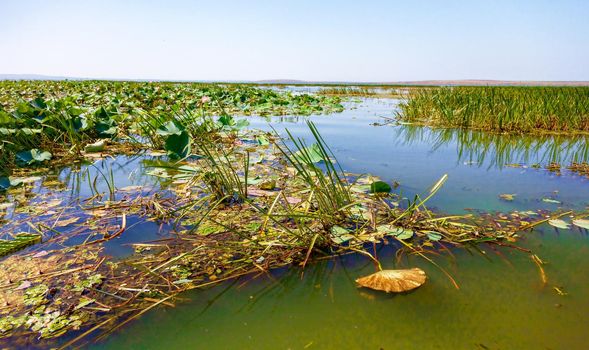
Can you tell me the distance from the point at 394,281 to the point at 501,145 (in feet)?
12.8

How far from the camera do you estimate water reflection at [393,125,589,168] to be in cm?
356

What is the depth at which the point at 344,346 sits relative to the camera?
1.04 m

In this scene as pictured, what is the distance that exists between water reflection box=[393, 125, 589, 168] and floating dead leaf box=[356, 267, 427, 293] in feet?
8.26

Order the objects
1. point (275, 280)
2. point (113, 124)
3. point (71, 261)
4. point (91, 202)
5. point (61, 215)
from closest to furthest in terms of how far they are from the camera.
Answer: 1. point (275, 280)
2. point (71, 261)
3. point (61, 215)
4. point (91, 202)
5. point (113, 124)

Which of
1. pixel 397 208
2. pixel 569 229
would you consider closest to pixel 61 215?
pixel 397 208

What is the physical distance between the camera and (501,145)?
4328 millimetres

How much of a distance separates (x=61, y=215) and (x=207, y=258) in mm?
1100

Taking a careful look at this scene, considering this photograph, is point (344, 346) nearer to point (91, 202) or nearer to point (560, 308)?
point (560, 308)

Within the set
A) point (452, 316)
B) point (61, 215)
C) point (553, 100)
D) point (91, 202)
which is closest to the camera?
point (452, 316)

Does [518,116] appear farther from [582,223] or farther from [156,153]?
[156,153]

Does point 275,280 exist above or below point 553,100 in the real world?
below

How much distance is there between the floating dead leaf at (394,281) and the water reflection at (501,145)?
99.1 inches

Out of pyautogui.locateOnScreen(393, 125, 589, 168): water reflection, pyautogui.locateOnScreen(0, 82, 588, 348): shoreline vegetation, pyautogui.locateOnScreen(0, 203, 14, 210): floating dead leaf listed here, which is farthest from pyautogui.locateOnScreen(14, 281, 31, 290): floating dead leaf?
pyautogui.locateOnScreen(393, 125, 589, 168): water reflection

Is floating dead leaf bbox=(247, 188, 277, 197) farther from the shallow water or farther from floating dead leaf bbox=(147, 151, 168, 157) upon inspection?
floating dead leaf bbox=(147, 151, 168, 157)
